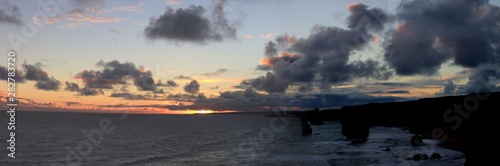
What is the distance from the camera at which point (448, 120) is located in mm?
56344

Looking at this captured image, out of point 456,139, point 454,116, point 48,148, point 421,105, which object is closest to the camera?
point 454,116

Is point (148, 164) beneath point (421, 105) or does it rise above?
beneath

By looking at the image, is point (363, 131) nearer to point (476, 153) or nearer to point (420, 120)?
point (420, 120)

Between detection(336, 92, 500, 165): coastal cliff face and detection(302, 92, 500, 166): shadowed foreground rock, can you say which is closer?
detection(302, 92, 500, 166): shadowed foreground rock

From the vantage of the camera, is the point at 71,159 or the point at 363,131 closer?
the point at 71,159

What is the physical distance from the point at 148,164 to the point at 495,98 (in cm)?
4387

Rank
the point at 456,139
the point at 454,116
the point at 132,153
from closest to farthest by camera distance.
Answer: the point at 454,116
the point at 456,139
the point at 132,153

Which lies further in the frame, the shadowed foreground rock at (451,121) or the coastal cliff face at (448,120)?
the coastal cliff face at (448,120)

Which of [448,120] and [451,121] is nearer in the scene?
[451,121]

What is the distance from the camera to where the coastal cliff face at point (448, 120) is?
26.3 meters

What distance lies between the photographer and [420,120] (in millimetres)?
104125

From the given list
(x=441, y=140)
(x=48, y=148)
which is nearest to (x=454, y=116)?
(x=441, y=140)

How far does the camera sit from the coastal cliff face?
26266 millimetres

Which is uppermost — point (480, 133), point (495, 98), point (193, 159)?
point (495, 98)
